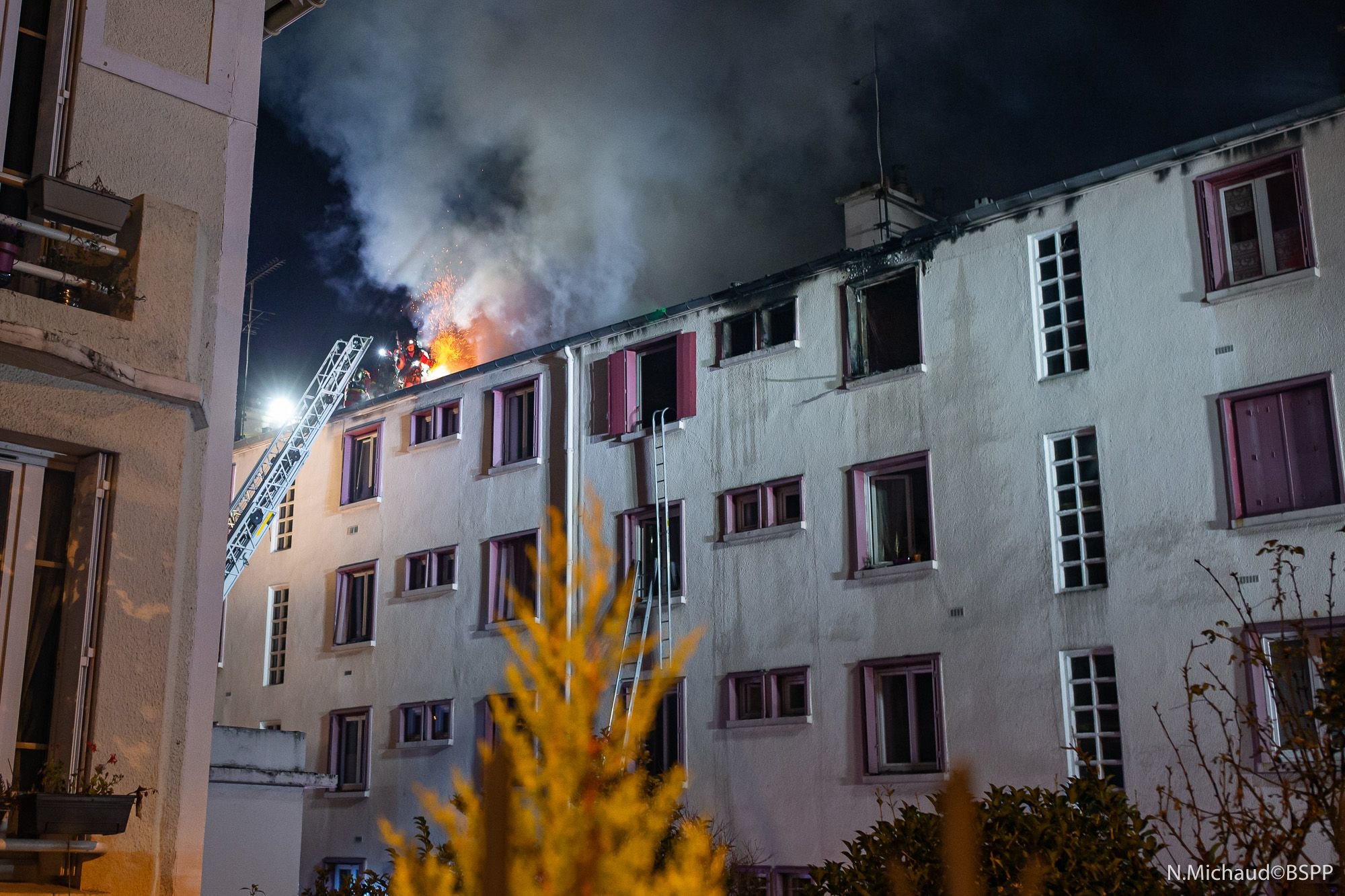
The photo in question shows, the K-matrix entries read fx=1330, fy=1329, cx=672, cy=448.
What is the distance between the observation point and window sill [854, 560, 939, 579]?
799 inches

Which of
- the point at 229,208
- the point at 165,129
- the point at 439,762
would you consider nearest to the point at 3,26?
the point at 165,129

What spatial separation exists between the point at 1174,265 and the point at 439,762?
16108mm

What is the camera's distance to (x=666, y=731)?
2320 centimetres

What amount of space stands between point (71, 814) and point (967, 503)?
1499cm

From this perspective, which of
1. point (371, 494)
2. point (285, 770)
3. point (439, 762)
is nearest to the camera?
point (285, 770)

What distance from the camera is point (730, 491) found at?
23062mm

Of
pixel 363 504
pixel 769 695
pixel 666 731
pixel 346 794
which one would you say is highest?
pixel 363 504

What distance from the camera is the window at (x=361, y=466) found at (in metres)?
29.2

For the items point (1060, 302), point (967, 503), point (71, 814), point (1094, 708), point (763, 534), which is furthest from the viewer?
point (763, 534)

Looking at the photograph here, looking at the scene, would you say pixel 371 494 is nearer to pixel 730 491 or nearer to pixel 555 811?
pixel 730 491

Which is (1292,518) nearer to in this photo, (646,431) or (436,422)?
(646,431)

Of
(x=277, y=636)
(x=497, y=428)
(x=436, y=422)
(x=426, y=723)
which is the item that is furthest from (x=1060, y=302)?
(x=277, y=636)

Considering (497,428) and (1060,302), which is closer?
(1060,302)

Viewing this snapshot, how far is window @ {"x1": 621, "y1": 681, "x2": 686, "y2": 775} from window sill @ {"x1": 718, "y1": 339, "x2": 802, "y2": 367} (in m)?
5.72
